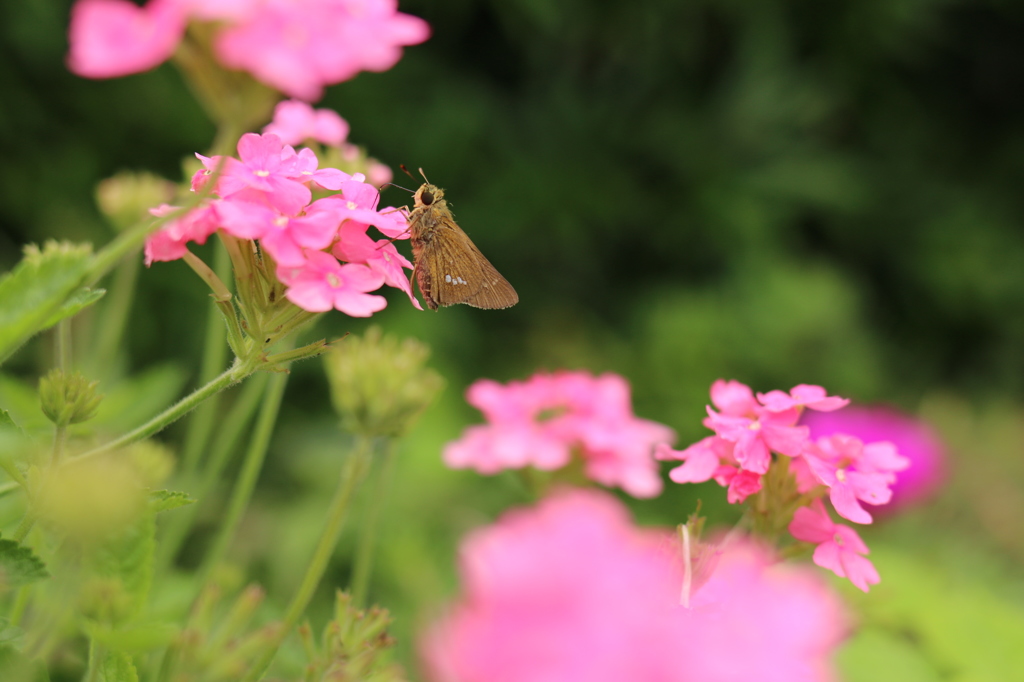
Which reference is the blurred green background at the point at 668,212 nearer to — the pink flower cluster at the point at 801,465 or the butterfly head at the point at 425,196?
the butterfly head at the point at 425,196

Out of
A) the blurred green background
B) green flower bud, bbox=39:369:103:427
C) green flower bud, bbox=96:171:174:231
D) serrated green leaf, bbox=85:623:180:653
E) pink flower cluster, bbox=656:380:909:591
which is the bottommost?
serrated green leaf, bbox=85:623:180:653

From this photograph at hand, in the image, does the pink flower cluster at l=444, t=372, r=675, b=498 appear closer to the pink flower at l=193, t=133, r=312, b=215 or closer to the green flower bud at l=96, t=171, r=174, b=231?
the pink flower at l=193, t=133, r=312, b=215

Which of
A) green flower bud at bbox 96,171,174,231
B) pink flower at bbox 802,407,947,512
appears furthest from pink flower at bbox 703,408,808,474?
pink flower at bbox 802,407,947,512

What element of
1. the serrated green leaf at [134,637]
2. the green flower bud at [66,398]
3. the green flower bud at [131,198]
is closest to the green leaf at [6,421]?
the green flower bud at [66,398]

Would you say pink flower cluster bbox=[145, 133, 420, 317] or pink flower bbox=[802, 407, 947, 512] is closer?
pink flower cluster bbox=[145, 133, 420, 317]

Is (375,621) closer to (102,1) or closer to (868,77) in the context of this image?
(102,1)

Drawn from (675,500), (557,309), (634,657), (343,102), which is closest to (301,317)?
(634,657)

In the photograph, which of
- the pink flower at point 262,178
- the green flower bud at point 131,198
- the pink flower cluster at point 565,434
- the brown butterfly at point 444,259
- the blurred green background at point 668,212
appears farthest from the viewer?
the blurred green background at point 668,212
